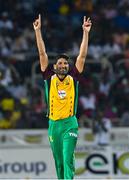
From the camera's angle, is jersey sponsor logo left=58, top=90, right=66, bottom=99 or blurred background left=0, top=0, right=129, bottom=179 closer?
jersey sponsor logo left=58, top=90, right=66, bottom=99

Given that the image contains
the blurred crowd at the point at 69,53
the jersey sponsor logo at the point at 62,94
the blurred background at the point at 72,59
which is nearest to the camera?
the jersey sponsor logo at the point at 62,94

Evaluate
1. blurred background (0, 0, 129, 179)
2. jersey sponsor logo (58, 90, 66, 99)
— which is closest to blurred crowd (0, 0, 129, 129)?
blurred background (0, 0, 129, 179)

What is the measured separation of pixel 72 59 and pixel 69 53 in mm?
473

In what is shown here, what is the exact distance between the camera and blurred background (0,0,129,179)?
19.8 metres

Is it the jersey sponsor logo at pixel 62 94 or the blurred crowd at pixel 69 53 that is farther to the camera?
the blurred crowd at pixel 69 53

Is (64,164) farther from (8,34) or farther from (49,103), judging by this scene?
(8,34)

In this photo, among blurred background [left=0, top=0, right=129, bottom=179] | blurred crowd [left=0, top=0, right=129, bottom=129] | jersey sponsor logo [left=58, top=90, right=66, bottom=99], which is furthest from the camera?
blurred crowd [left=0, top=0, right=129, bottom=129]

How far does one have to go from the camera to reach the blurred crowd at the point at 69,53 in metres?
20.0

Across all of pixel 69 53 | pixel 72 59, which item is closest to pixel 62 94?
pixel 72 59

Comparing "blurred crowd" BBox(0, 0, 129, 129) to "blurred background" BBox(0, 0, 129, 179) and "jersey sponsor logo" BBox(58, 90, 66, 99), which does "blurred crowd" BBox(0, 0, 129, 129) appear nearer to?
"blurred background" BBox(0, 0, 129, 179)

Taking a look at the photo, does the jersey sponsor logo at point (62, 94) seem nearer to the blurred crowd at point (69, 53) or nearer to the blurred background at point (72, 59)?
the blurred background at point (72, 59)

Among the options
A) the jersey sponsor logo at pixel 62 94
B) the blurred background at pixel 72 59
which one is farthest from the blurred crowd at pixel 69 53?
the jersey sponsor logo at pixel 62 94

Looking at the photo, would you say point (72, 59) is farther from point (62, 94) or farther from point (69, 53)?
point (62, 94)

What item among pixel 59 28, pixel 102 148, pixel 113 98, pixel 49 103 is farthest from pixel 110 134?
pixel 49 103
